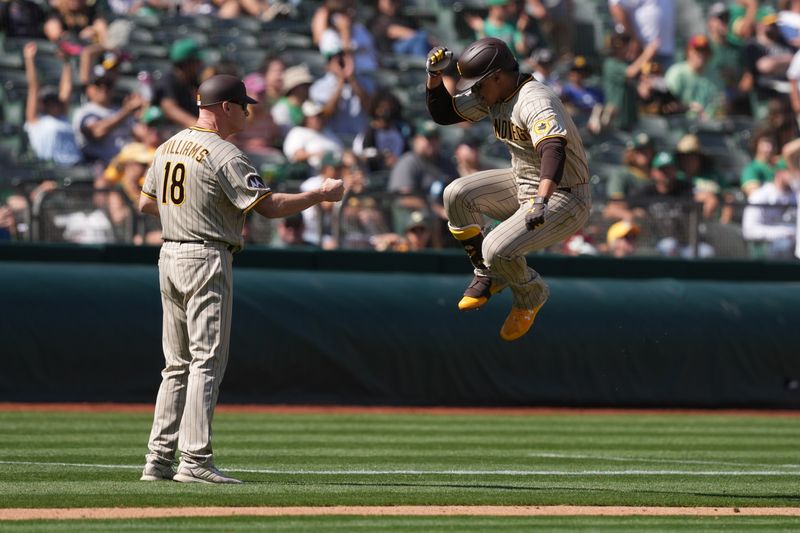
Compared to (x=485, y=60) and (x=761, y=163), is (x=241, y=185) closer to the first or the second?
(x=485, y=60)

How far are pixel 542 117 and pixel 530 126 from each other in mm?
89

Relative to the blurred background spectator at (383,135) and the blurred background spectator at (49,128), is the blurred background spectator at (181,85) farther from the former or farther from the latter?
the blurred background spectator at (383,135)

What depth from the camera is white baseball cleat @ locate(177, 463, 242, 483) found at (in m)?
7.77

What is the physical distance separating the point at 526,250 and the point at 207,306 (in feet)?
6.31

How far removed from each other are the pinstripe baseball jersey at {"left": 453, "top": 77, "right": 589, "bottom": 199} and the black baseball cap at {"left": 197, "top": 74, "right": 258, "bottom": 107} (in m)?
1.39

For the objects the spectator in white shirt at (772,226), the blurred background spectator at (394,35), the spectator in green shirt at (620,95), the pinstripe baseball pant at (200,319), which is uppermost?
the blurred background spectator at (394,35)

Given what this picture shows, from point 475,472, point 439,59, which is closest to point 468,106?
point 439,59

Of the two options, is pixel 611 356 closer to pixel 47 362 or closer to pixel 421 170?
pixel 421 170

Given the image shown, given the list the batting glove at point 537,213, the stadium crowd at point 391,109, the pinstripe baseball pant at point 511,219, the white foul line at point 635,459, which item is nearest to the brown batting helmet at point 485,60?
the pinstripe baseball pant at point 511,219

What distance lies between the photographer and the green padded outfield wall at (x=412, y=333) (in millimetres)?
13359

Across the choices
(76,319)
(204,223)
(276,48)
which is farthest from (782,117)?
(204,223)

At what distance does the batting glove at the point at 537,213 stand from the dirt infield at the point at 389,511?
59.3 inches

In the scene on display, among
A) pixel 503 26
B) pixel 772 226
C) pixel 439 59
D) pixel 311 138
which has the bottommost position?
pixel 772 226

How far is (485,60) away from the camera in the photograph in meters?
8.02
